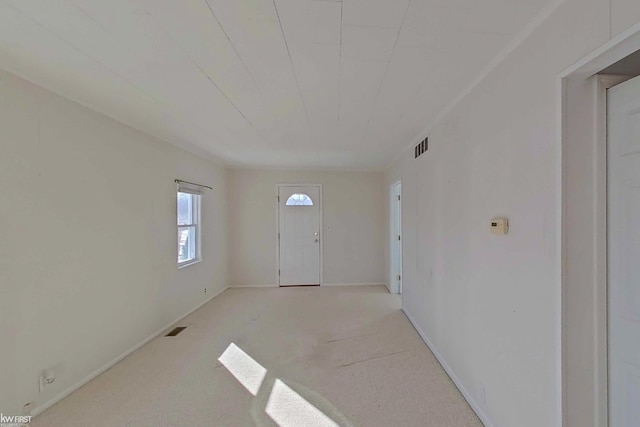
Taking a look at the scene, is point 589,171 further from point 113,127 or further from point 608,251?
point 113,127

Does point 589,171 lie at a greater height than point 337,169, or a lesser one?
lesser

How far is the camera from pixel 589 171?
1.16m

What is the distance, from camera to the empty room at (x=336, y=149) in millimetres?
1163

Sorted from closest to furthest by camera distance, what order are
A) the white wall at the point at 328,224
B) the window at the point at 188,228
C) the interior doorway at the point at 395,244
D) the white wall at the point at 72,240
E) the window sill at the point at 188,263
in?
1. the white wall at the point at 72,240
2. the window sill at the point at 188,263
3. the window at the point at 188,228
4. the interior doorway at the point at 395,244
5. the white wall at the point at 328,224

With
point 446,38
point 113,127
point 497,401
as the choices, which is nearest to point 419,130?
point 446,38

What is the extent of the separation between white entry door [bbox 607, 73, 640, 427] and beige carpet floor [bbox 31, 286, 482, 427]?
0.99 meters

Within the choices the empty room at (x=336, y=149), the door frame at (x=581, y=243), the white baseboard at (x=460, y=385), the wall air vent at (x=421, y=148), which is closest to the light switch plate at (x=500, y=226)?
→ the empty room at (x=336, y=149)

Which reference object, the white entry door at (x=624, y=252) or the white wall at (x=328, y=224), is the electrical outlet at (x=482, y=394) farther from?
the white wall at (x=328, y=224)

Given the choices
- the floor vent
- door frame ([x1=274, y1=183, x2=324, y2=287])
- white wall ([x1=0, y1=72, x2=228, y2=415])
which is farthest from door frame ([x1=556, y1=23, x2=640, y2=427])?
door frame ([x1=274, y1=183, x2=324, y2=287])

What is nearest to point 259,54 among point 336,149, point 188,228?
point 336,149

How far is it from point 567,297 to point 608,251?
10.1 inches

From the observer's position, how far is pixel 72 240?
7.08ft

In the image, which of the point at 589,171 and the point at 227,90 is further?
the point at 227,90

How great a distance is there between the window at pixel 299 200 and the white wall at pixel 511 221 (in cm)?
315
